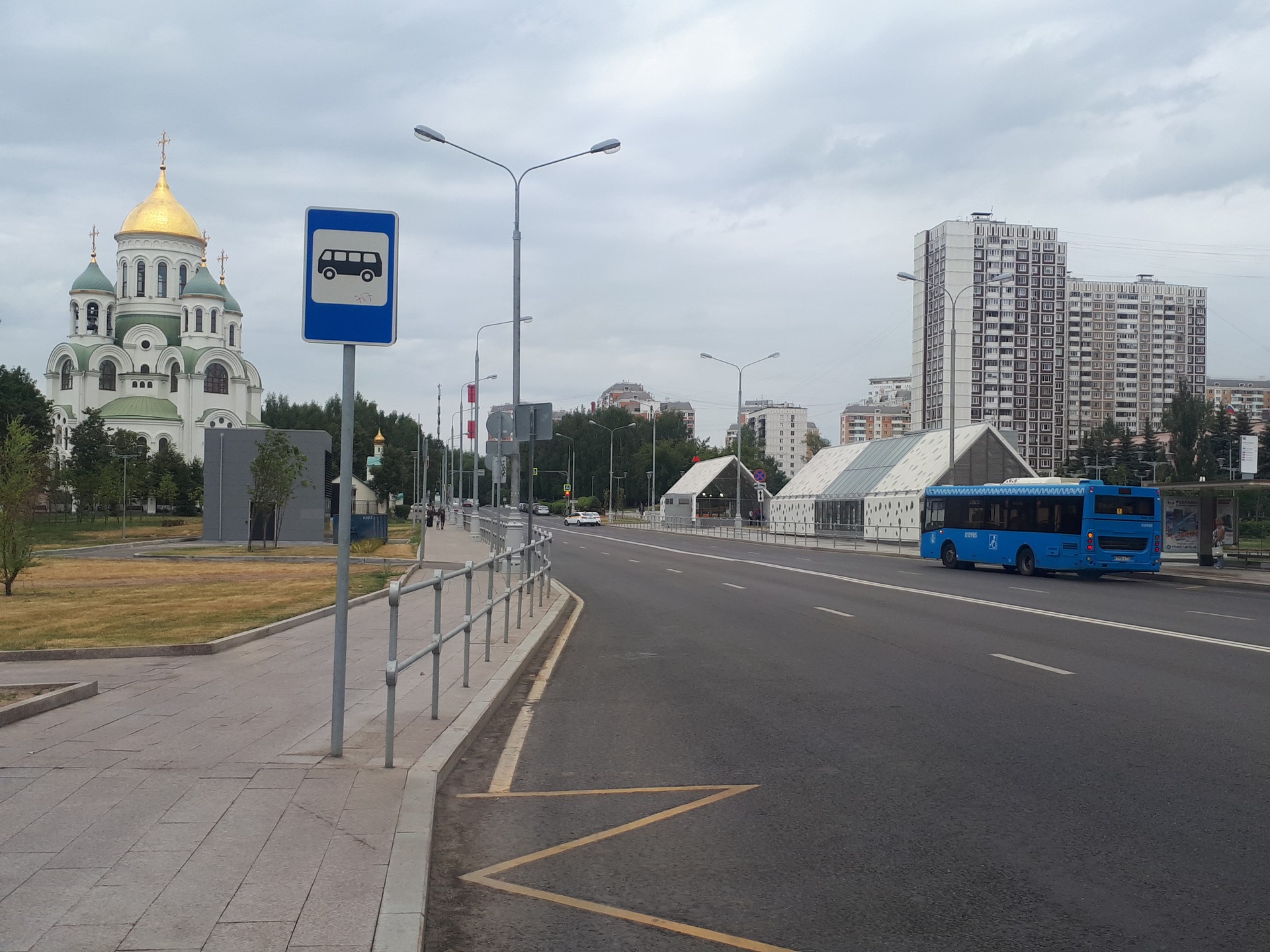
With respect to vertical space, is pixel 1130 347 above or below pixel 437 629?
above

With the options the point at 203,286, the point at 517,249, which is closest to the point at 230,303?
the point at 203,286

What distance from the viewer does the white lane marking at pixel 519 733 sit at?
6.64 meters

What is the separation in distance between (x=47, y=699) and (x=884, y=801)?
6.05m

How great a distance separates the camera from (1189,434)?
9862cm

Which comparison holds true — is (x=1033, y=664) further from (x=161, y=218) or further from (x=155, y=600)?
(x=161, y=218)

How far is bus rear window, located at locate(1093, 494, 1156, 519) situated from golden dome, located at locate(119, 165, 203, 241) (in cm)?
8481

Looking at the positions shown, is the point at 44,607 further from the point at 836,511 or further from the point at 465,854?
the point at 836,511

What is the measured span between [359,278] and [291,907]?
390cm

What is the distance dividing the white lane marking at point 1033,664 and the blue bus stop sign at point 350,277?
789 centimetres

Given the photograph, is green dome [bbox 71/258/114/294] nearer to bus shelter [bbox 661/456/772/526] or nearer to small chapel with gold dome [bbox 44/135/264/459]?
small chapel with gold dome [bbox 44/135/264/459]

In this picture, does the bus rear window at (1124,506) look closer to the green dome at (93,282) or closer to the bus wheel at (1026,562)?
the bus wheel at (1026,562)

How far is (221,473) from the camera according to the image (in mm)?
45125

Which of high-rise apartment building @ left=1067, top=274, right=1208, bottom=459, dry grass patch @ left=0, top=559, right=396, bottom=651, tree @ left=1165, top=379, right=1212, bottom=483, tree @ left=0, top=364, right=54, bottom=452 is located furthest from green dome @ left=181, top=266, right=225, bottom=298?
high-rise apartment building @ left=1067, top=274, right=1208, bottom=459

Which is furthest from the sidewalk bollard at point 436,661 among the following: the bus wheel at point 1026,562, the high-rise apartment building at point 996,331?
the high-rise apartment building at point 996,331
